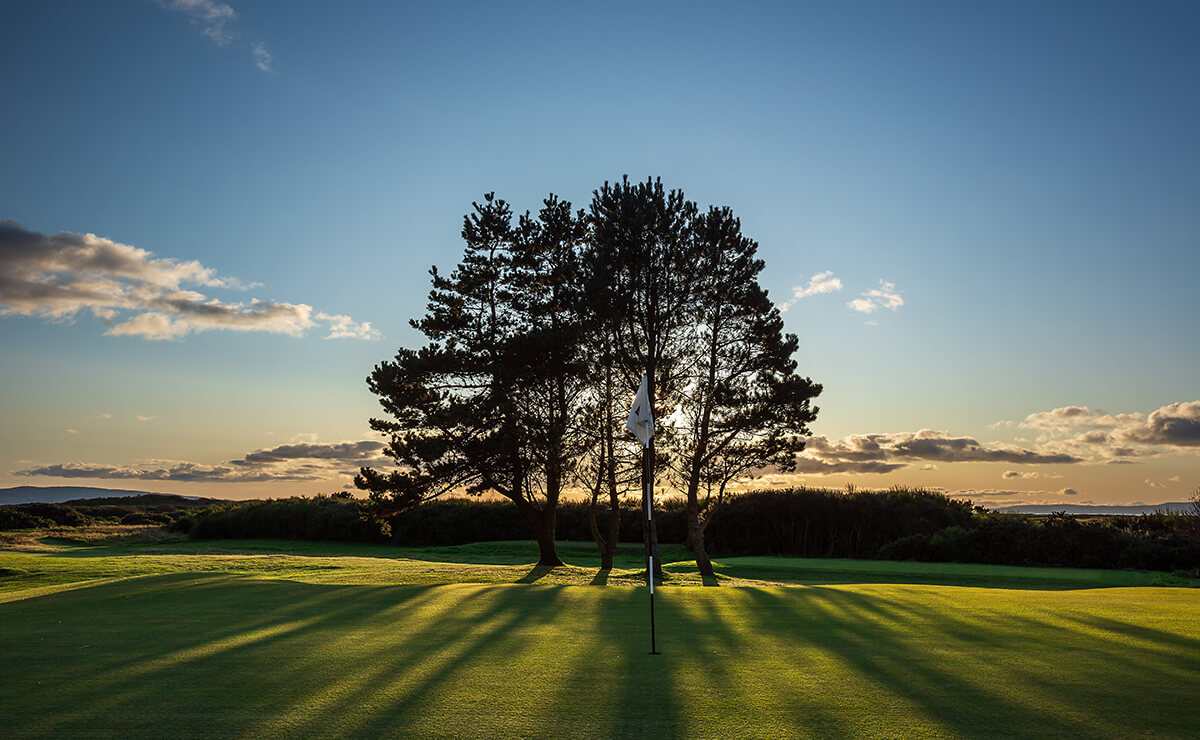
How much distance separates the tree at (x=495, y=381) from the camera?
21.8 m

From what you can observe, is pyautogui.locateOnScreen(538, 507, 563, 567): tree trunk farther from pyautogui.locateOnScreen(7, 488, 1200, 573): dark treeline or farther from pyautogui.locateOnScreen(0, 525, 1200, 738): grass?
pyautogui.locateOnScreen(0, 525, 1200, 738): grass

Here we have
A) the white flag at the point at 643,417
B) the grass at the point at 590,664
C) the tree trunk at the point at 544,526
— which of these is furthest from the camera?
the tree trunk at the point at 544,526

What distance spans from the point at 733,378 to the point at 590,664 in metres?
16.2

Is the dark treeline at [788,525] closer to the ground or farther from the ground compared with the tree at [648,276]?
closer to the ground

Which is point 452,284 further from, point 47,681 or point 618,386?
point 47,681

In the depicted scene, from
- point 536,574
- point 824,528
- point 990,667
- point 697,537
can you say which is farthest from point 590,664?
point 824,528

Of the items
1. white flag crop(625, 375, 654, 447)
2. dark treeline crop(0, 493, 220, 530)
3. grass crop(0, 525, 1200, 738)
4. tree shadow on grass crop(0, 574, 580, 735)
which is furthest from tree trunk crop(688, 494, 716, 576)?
dark treeline crop(0, 493, 220, 530)

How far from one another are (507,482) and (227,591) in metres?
11.3

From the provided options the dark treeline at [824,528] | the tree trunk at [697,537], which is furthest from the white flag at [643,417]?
the dark treeline at [824,528]

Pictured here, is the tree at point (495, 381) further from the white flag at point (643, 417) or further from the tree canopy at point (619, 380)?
the white flag at point (643, 417)

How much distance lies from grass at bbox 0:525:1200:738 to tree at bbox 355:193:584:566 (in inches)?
368

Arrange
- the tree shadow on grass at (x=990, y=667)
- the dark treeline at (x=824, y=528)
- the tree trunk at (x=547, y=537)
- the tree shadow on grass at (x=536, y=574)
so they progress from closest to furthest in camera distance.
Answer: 1. the tree shadow on grass at (x=990, y=667)
2. the tree shadow on grass at (x=536, y=574)
3. the tree trunk at (x=547, y=537)
4. the dark treeline at (x=824, y=528)

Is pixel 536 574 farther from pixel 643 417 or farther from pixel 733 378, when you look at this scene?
pixel 643 417

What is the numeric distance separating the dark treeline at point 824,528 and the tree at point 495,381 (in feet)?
10.7
